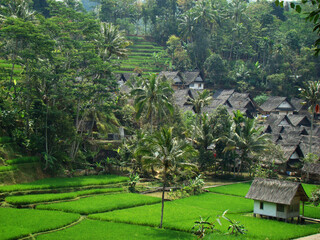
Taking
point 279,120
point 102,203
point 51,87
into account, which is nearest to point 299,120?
point 279,120

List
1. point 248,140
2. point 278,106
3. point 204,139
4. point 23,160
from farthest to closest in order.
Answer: point 278,106
point 204,139
point 248,140
point 23,160

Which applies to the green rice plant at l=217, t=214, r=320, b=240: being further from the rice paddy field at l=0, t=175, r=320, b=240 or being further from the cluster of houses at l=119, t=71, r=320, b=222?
the cluster of houses at l=119, t=71, r=320, b=222

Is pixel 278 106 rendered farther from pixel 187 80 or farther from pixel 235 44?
pixel 235 44

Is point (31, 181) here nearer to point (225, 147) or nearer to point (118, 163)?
point (118, 163)

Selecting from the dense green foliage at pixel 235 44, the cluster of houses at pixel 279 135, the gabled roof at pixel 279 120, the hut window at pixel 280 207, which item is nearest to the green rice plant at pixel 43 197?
the cluster of houses at pixel 279 135

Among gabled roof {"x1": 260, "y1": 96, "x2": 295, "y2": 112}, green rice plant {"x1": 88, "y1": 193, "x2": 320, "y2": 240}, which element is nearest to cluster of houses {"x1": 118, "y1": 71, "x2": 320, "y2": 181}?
gabled roof {"x1": 260, "y1": 96, "x2": 295, "y2": 112}
